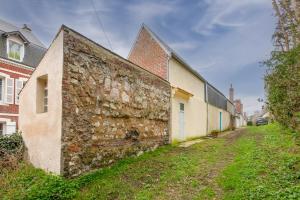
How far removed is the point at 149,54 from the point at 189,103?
4.19 m

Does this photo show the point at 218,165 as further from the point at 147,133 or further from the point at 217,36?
the point at 217,36

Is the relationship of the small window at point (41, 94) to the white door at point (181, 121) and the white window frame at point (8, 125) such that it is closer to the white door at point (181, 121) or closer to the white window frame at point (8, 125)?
the white door at point (181, 121)

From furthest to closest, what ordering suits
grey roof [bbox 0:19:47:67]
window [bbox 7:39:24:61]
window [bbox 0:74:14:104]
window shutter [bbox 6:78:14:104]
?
window [bbox 7:39:24:61] < grey roof [bbox 0:19:47:67] < window shutter [bbox 6:78:14:104] < window [bbox 0:74:14:104]

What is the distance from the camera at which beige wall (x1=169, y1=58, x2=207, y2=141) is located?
12.7 m

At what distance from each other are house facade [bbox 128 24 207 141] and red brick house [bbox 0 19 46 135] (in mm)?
9020

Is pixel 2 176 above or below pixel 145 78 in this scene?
below

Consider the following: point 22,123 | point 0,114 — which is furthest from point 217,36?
point 0,114

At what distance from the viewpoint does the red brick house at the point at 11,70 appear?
16.3m

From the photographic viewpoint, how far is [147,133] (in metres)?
9.23

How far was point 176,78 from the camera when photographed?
13.5 meters

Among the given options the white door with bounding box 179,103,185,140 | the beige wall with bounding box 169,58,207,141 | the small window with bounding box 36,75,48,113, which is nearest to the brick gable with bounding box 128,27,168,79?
the beige wall with bounding box 169,58,207,141

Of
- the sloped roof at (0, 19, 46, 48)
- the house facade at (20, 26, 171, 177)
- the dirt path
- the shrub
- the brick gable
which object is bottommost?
the dirt path

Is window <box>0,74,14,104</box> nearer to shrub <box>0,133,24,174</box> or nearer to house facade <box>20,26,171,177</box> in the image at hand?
house facade <box>20,26,171,177</box>

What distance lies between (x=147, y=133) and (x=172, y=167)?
2.27 meters
